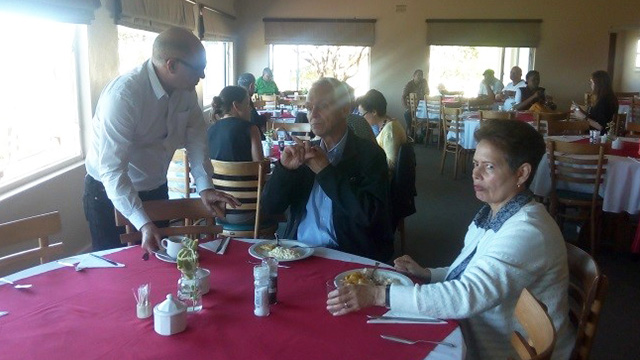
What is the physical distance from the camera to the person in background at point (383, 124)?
12.8 feet

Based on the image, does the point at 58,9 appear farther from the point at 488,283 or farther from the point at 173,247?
the point at 488,283

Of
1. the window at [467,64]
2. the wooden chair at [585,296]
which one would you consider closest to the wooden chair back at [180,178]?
the wooden chair at [585,296]

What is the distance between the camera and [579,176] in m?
4.19

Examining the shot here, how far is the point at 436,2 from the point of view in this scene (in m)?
10.4

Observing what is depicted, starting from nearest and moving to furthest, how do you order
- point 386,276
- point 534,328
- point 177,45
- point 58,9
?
point 534,328
point 386,276
point 177,45
point 58,9

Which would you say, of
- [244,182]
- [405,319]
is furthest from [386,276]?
[244,182]

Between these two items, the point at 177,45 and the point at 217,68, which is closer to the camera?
the point at 177,45

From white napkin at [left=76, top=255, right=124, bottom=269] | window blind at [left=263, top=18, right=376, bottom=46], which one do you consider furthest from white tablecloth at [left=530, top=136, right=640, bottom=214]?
window blind at [left=263, top=18, right=376, bottom=46]

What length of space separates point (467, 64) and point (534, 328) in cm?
1066

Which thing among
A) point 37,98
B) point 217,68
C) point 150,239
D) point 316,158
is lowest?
point 150,239

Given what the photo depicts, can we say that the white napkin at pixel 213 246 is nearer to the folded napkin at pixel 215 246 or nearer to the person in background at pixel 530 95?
the folded napkin at pixel 215 246

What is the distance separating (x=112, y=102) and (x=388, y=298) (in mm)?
1394

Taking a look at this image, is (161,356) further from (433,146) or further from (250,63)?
(250,63)

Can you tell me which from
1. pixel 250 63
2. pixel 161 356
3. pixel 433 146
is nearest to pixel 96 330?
pixel 161 356
